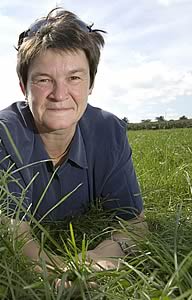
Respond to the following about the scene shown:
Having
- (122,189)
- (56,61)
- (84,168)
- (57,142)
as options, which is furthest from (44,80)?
(122,189)

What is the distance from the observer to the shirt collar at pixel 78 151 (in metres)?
3.00

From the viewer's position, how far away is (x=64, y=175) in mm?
3016

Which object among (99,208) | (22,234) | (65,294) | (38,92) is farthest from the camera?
(99,208)

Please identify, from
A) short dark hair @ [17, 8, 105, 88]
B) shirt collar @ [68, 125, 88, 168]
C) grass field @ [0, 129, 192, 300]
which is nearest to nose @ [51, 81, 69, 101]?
short dark hair @ [17, 8, 105, 88]

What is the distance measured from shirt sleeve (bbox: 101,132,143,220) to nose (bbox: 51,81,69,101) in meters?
0.55

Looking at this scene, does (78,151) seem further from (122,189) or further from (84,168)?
(122,189)

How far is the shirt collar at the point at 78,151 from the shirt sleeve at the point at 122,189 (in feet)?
0.54

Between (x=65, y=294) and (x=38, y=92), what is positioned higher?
(x=38, y=92)

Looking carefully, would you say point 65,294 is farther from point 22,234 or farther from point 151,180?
point 151,180

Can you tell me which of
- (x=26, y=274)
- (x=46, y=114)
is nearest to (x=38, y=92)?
(x=46, y=114)

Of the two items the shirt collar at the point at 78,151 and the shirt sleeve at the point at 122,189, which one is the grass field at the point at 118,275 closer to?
the shirt sleeve at the point at 122,189

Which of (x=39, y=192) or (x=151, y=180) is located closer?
(x=39, y=192)

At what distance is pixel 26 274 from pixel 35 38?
133 centimetres

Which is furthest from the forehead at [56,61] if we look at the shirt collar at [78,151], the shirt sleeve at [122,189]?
the shirt sleeve at [122,189]
